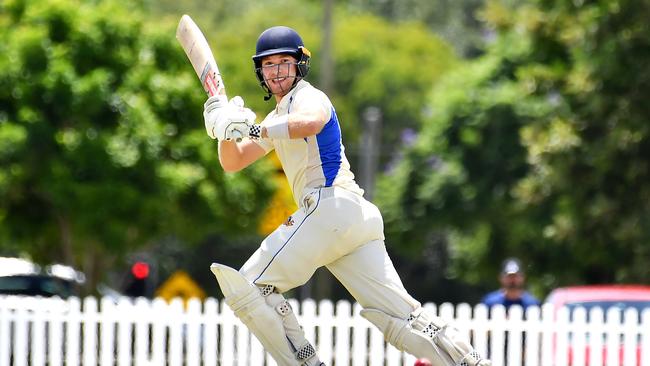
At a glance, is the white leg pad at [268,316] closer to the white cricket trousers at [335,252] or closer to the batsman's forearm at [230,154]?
the white cricket trousers at [335,252]

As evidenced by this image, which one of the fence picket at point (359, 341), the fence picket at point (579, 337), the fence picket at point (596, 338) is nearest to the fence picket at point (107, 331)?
the fence picket at point (359, 341)

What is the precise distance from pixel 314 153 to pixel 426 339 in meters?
0.97

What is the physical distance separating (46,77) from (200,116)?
242 cm

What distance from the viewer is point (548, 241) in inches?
1123

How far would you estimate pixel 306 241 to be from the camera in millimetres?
6496

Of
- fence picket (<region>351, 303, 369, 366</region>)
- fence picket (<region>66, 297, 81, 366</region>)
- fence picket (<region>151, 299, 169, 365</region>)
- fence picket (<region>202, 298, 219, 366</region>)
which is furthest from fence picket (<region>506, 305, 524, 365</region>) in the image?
fence picket (<region>66, 297, 81, 366</region>)

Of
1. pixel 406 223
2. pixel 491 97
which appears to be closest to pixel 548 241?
pixel 491 97

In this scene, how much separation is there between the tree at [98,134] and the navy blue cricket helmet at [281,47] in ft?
43.3

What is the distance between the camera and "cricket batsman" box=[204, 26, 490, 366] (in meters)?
6.41

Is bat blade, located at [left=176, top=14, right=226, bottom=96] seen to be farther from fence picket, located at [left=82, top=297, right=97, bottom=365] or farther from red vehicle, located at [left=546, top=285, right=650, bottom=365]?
red vehicle, located at [left=546, top=285, right=650, bottom=365]

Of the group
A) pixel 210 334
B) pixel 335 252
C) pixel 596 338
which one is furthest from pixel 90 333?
pixel 335 252

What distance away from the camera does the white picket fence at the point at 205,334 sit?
37.3 ft

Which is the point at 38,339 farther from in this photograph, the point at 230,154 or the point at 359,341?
the point at 230,154

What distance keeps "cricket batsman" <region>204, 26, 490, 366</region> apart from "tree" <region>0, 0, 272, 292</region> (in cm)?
1318
